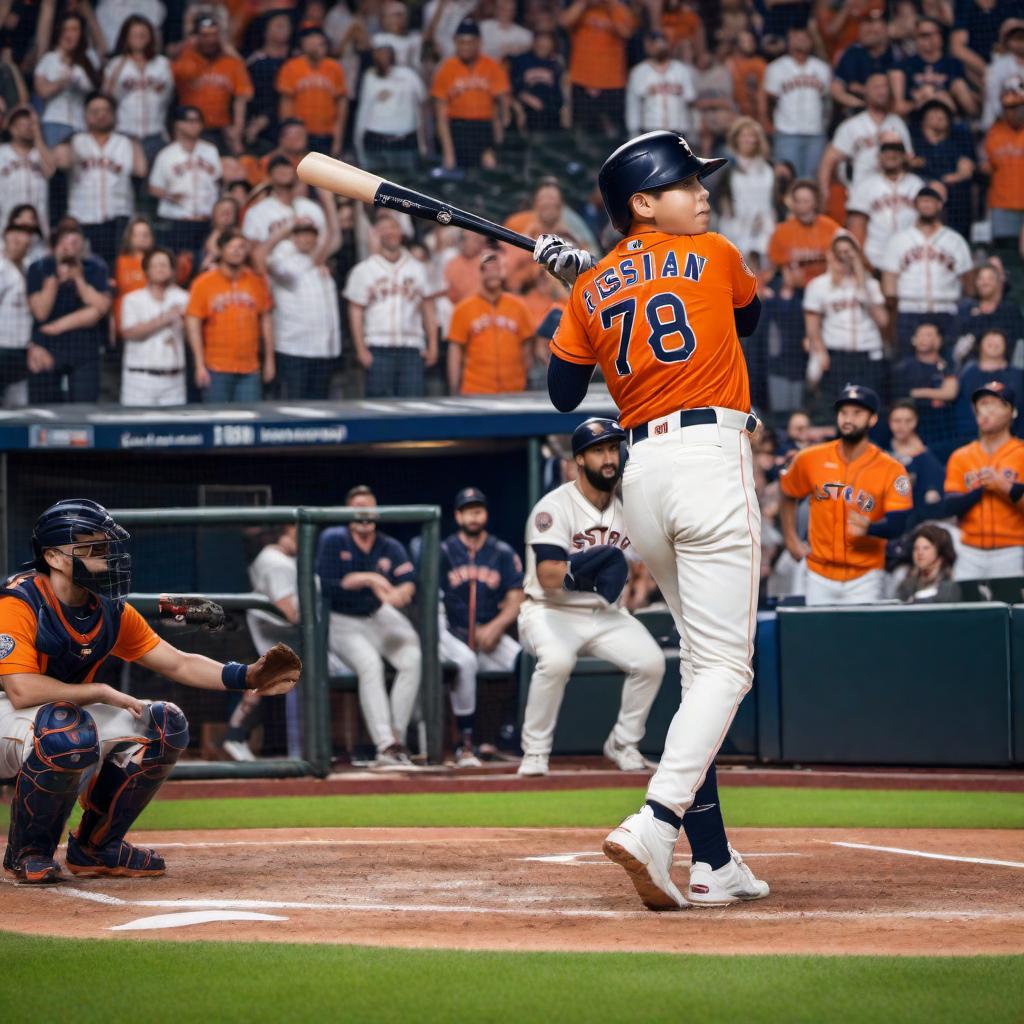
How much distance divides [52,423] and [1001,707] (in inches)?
239

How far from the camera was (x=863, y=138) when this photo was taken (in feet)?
40.5

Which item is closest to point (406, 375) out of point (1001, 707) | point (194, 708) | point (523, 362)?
point (523, 362)

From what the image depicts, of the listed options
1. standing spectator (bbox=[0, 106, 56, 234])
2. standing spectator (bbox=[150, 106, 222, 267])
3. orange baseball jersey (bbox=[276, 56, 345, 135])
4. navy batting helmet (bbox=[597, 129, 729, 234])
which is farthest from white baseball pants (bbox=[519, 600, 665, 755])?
orange baseball jersey (bbox=[276, 56, 345, 135])

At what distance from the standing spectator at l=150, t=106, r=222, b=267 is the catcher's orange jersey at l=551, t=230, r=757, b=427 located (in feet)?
26.9

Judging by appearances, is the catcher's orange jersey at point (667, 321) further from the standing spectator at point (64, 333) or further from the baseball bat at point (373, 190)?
the standing spectator at point (64, 333)

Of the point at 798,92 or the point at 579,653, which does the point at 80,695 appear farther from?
the point at 798,92

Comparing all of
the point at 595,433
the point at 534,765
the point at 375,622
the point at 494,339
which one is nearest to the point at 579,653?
the point at 534,765

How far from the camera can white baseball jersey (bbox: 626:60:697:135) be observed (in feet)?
41.9

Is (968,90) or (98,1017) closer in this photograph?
(98,1017)

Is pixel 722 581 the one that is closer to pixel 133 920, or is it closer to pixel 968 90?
pixel 133 920

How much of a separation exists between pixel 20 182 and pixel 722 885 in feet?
31.0

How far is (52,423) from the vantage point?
10156 mm

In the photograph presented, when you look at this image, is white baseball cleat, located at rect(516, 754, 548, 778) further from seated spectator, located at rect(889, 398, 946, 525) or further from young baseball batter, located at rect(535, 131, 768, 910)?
young baseball batter, located at rect(535, 131, 768, 910)

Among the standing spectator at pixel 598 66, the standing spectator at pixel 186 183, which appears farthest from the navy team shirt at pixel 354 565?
the standing spectator at pixel 598 66
